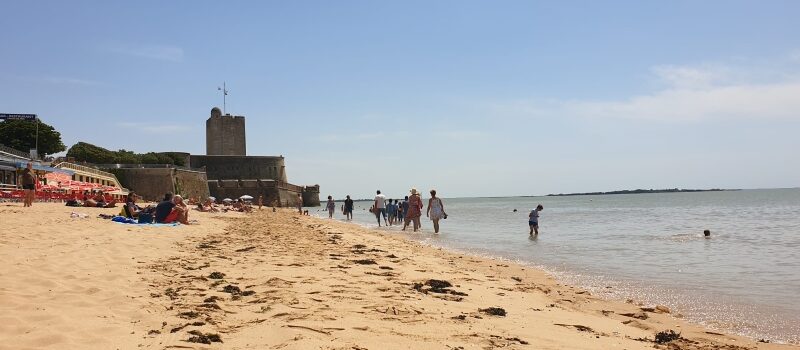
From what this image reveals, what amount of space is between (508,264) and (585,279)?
71.2 inches

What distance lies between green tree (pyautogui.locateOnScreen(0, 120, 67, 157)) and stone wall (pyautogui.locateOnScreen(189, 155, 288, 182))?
13683 millimetres

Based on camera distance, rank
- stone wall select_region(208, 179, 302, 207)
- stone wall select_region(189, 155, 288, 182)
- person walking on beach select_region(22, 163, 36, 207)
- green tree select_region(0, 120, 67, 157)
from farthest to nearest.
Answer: stone wall select_region(189, 155, 288, 182) → stone wall select_region(208, 179, 302, 207) → green tree select_region(0, 120, 67, 157) → person walking on beach select_region(22, 163, 36, 207)

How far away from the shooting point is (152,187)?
4359 centimetres

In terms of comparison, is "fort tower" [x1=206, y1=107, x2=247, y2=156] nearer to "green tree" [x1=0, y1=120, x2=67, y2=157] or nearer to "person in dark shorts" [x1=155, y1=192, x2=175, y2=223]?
"green tree" [x1=0, y1=120, x2=67, y2=157]

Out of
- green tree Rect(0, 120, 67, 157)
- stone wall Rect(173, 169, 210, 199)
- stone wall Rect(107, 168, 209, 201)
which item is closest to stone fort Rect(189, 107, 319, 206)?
stone wall Rect(173, 169, 210, 199)

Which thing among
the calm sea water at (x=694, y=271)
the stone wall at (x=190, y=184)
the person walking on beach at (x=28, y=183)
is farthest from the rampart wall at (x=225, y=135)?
the calm sea water at (x=694, y=271)

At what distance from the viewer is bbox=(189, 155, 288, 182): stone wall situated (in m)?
59.4

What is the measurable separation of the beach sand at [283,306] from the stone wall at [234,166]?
2104 inches

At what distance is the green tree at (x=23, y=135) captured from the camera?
4859 cm

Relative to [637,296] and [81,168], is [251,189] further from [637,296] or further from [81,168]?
[637,296]

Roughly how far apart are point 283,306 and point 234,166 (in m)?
58.1

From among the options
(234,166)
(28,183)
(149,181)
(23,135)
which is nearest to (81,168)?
(149,181)

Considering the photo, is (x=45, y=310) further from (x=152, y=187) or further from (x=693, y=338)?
(x=152, y=187)

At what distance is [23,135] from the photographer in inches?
1934
